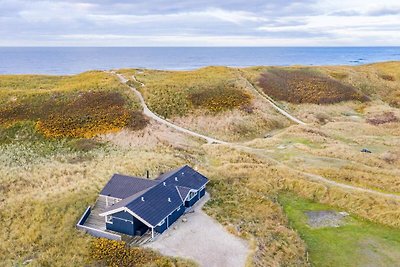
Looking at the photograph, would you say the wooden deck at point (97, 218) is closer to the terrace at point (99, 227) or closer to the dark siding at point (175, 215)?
the terrace at point (99, 227)

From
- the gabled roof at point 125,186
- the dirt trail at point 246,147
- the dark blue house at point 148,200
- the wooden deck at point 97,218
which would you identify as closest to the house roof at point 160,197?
the dark blue house at point 148,200

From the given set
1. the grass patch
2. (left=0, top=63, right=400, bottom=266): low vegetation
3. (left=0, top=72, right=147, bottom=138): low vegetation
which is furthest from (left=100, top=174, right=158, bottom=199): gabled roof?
the grass patch

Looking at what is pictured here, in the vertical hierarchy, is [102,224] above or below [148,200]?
below

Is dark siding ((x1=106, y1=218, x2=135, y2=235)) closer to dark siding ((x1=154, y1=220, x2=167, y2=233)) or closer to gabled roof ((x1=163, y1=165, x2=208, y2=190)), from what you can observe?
dark siding ((x1=154, y1=220, x2=167, y2=233))

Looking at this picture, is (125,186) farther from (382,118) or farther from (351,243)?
(382,118)

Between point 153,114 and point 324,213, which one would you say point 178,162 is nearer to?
point 324,213

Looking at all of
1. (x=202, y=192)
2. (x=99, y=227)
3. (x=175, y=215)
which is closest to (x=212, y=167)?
(x=202, y=192)
